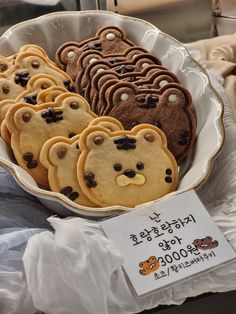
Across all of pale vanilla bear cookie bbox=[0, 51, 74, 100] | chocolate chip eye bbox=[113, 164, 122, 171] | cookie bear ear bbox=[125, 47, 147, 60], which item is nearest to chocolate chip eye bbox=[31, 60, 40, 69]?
pale vanilla bear cookie bbox=[0, 51, 74, 100]

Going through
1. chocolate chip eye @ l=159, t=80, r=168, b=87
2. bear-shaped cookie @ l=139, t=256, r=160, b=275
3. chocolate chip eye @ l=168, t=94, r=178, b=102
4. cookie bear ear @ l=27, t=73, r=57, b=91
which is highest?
cookie bear ear @ l=27, t=73, r=57, b=91

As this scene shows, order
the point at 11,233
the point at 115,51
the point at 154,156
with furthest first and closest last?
the point at 115,51
the point at 154,156
the point at 11,233

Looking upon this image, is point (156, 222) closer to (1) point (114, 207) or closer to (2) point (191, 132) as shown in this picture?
(1) point (114, 207)

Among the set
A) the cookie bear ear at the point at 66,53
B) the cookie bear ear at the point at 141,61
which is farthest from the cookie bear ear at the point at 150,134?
the cookie bear ear at the point at 66,53

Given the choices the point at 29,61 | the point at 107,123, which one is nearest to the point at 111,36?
the point at 29,61

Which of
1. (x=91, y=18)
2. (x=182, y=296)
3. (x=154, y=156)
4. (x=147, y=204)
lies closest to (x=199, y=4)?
(x=91, y=18)

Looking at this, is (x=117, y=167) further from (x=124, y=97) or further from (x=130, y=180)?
(x=124, y=97)

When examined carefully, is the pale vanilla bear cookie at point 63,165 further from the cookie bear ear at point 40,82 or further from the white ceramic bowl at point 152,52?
the cookie bear ear at point 40,82

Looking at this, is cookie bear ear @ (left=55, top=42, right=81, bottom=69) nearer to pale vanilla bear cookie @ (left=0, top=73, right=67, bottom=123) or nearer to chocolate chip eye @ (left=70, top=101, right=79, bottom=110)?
pale vanilla bear cookie @ (left=0, top=73, right=67, bottom=123)
